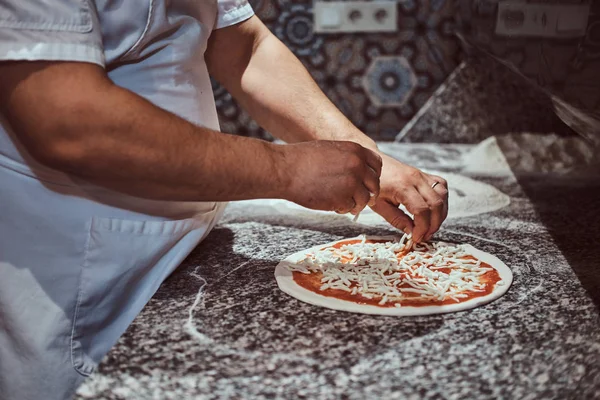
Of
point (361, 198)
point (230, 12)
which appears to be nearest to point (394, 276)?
point (361, 198)

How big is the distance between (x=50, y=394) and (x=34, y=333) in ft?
0.30

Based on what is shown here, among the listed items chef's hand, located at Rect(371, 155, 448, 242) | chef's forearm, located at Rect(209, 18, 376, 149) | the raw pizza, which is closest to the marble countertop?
the raw pizza

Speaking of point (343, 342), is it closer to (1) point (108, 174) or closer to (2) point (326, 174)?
(2) point (326, 174)

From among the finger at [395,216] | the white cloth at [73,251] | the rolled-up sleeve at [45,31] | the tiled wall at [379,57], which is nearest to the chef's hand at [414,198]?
the finger at [395,216]

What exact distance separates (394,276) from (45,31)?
0.59 m

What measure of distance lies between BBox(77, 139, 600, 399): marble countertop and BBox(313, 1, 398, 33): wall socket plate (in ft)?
3.45

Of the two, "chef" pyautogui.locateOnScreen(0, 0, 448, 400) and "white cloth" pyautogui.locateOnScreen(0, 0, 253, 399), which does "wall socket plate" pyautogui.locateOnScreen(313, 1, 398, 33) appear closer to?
"chef" pyautogui.locateOnScreen(0, 0, 448, 400)

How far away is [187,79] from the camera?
37.9 inches

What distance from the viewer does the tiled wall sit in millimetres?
1958

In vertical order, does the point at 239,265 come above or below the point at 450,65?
below

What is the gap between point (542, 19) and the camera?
98 cm

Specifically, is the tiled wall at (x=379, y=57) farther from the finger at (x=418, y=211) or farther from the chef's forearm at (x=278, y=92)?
the finger at (x=418, y=211)

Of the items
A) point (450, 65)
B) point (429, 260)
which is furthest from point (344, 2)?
point (429, 260)

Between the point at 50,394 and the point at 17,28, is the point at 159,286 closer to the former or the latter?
the point at 50,394
